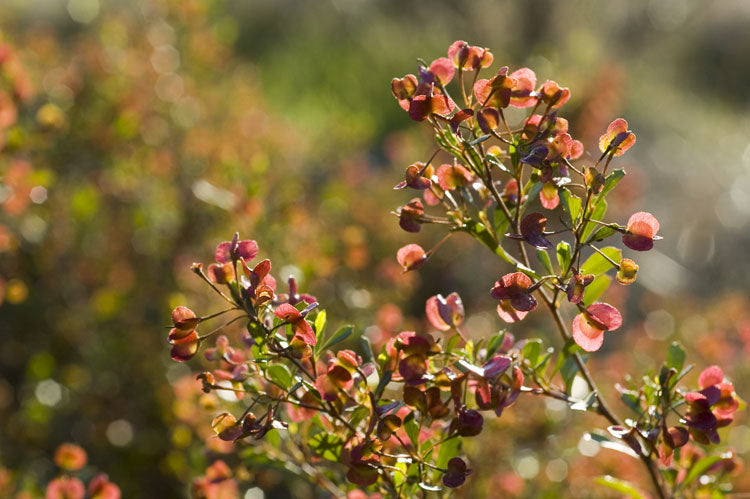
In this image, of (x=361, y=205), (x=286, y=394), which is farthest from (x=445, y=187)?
(x=361, y=205)

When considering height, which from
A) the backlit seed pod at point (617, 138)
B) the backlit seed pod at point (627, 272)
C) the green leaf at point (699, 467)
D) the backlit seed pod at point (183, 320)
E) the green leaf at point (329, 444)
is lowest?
the green leaf at point (329, 444)

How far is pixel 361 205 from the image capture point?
3402 mm

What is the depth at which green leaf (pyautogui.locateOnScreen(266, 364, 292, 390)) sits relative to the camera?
0.96 meters

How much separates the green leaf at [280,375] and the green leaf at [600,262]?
15.6 inches

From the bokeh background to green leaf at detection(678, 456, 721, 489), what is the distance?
0.52 m

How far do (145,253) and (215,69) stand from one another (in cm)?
138

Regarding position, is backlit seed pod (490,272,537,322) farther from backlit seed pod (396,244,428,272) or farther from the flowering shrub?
backlit seed pod (396,244,428,272)

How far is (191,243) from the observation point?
2.87m

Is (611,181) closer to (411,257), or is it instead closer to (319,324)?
(411,257)

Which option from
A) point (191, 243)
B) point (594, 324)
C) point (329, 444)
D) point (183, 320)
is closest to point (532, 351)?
point (594, 324)

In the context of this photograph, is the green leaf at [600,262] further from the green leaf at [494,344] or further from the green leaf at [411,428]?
the green leaf at [411,428]

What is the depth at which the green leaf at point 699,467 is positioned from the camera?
3.84 ft

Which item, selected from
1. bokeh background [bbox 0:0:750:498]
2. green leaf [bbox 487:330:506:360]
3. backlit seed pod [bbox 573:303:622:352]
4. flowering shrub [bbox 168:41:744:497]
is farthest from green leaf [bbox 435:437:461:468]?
bokeh background [bbox 0:0:750:498]

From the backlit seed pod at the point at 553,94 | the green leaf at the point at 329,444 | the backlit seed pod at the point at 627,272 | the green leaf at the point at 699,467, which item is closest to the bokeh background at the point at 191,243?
the green leaf at the point at 699,467
